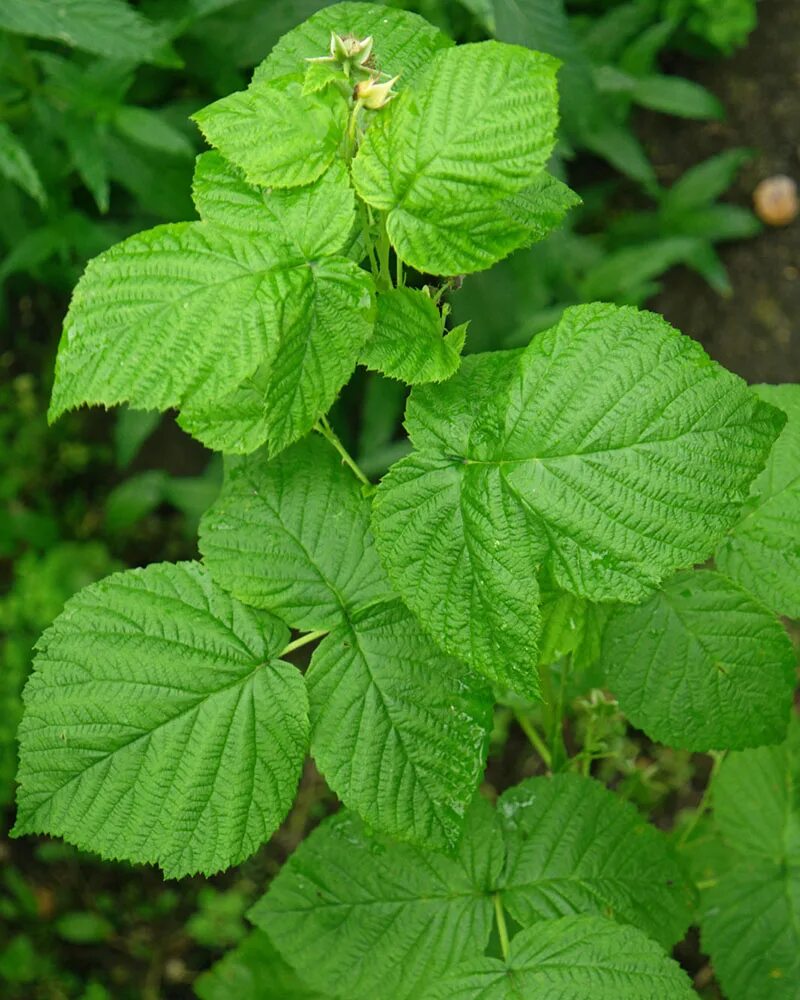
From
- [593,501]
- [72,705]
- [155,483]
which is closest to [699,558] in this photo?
[593,501]

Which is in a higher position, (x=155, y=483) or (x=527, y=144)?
(x=527, y=144)

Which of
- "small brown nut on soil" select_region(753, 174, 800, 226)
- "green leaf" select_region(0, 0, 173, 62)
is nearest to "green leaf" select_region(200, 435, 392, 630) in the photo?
"green leaf" select_region(0, 0, 173, 62)

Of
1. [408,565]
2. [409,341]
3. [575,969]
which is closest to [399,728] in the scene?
[408,565]

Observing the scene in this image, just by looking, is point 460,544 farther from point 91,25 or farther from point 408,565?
point 91,25

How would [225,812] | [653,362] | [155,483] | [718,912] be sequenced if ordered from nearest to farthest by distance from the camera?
[653,362], [225,812], [718,912], [155,483]

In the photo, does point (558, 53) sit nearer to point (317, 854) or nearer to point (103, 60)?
point (103, 60)

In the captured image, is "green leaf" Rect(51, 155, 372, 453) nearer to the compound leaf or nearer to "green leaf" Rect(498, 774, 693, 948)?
the compound leaf
